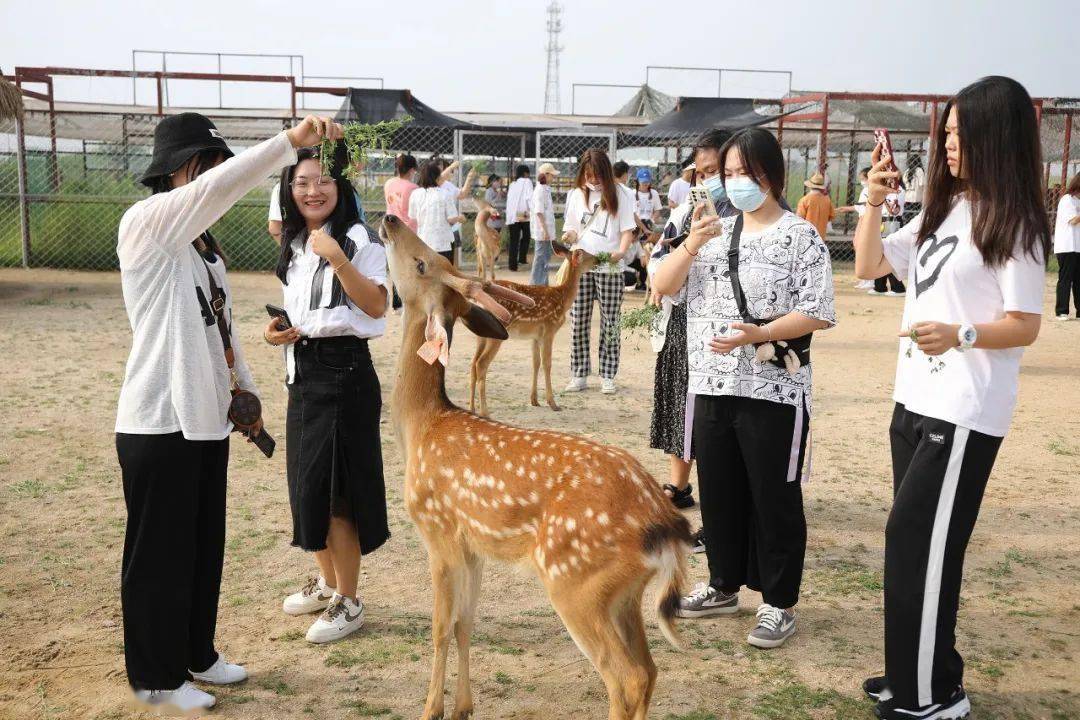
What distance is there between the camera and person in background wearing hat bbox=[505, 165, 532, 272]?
671 inches

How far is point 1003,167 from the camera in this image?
112 inches

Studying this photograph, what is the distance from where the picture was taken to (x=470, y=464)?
3.32 metres

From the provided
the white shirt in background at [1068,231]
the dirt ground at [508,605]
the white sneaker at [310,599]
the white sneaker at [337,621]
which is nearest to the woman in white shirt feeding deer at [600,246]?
the dirt ground at [508,605]

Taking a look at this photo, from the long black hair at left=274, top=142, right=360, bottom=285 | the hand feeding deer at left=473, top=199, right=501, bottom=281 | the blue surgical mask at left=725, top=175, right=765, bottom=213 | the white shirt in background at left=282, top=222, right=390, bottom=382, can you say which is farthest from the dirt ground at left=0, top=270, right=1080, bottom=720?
the hand feeding deer at left=473, top=199, right=501, bottom=281

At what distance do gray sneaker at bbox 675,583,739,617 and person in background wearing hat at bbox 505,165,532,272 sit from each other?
1330 centimetres

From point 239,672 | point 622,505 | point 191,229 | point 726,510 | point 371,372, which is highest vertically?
point 191,229

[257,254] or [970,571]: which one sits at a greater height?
[257,254]

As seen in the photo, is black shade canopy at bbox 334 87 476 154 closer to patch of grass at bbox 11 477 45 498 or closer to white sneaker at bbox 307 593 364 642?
patch of grass at bbox 11 477 45 498

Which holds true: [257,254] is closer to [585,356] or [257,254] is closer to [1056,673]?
[585,356]

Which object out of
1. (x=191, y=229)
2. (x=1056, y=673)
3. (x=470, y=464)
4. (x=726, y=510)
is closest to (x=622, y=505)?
(x=470, y=464)

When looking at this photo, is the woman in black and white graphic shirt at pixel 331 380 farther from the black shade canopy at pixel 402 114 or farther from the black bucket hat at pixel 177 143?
the black shade canopy at pixel 402 114

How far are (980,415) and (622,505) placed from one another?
117 centimetres

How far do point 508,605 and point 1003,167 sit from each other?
9.05ft

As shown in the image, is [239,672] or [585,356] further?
[585,356]
